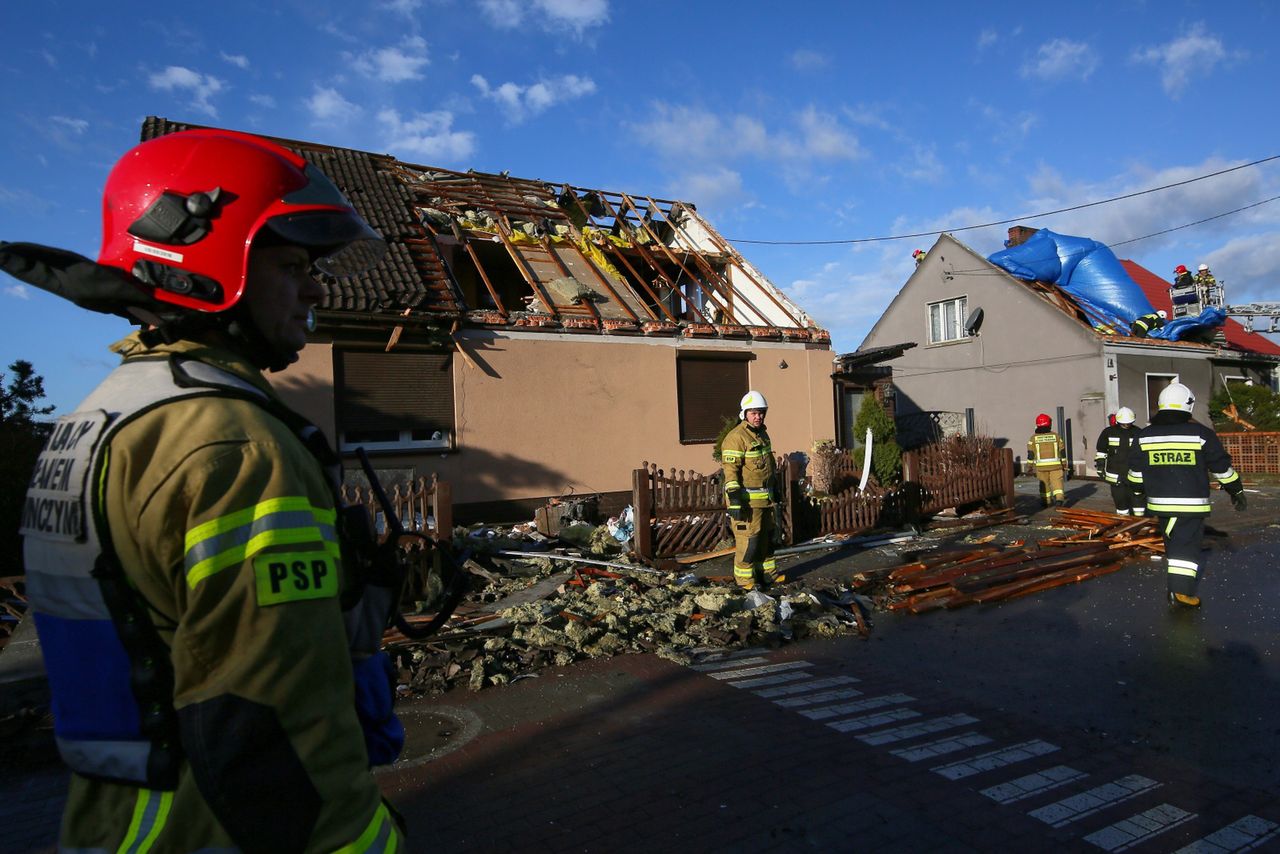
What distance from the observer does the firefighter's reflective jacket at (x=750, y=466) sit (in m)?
8.17

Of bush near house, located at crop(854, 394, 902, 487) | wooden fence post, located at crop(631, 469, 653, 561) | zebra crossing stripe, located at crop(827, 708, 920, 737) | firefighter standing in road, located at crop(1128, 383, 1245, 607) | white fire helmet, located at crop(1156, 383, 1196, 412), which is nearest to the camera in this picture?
zebra crossing stripe, located at crop(827, 708, 920, 737)

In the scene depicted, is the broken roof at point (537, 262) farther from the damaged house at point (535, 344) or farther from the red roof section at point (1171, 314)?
the red roof section at point (1171, 314)

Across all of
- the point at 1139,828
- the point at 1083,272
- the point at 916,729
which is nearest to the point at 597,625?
the point at 916,729

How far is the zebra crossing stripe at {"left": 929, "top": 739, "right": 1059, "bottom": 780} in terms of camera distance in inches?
148

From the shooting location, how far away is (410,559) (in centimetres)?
802

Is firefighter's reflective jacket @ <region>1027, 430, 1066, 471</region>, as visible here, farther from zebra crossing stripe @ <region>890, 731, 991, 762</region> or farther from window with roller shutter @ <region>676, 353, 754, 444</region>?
zebra crossing stripe @ <region>890, 731, 991, 762</region>

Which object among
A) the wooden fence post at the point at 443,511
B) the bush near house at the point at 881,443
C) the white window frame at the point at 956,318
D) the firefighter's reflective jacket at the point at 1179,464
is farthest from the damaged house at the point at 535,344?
the white window frame at the point at 956,318

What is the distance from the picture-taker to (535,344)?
12594mm

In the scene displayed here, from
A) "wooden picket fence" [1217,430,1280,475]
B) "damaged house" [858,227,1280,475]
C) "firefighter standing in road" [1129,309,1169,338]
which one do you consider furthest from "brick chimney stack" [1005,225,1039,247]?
"wooden picket fence" [1217,430,1280,475]

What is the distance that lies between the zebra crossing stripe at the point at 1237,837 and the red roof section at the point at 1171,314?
25.7m

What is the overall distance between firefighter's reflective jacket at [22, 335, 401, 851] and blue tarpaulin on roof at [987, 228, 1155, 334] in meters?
24.3

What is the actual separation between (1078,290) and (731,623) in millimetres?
20623

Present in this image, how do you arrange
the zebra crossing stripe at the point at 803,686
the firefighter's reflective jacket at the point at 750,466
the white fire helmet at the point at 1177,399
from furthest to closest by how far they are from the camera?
the firefighter's reflective jacket at the point at 750,466
the white fire helmet at the point at 1177,399
the zebra crossing stripe at the point at 803,686

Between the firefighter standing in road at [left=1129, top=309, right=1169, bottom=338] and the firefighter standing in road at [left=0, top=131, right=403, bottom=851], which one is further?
the firefighter standing in road at [left=1129, top=309, right=1169, bottom=338]
